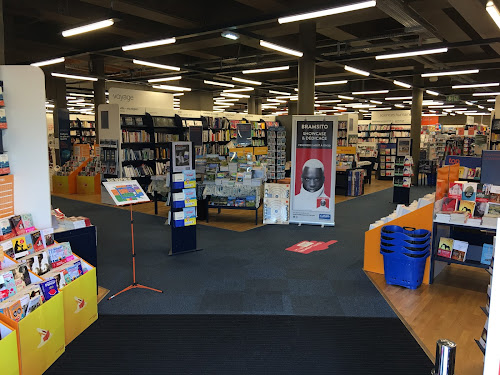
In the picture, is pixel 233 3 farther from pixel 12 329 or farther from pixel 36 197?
pixel 12 329

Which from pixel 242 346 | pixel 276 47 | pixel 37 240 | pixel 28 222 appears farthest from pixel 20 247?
pixel 276 47

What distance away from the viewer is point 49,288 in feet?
11.2

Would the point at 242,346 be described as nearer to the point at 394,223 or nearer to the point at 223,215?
the point at 394,223

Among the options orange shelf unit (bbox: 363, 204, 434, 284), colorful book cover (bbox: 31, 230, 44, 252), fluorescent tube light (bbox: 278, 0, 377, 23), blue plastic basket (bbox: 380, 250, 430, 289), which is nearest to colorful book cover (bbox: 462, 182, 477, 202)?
orange shelf unit (bbox: 363, 204, 434, 284)

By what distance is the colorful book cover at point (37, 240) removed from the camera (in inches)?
156

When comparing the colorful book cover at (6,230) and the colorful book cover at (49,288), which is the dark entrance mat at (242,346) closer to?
the colorful book cover at (49,288)

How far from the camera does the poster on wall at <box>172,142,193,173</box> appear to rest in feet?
19.9

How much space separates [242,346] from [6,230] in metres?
2.48

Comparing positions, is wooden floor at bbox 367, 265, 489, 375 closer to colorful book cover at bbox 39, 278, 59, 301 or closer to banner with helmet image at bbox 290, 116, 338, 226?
banner with helmet image at bbox 290, 116, 338, 226

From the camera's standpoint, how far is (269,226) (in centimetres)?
838

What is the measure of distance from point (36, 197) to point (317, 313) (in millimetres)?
3207

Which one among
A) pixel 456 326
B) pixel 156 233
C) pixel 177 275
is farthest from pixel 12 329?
pixel 156 233

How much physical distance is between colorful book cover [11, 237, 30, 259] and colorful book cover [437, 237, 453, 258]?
454 centimetres

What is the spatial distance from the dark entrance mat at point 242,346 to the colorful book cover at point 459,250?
1295 mm
